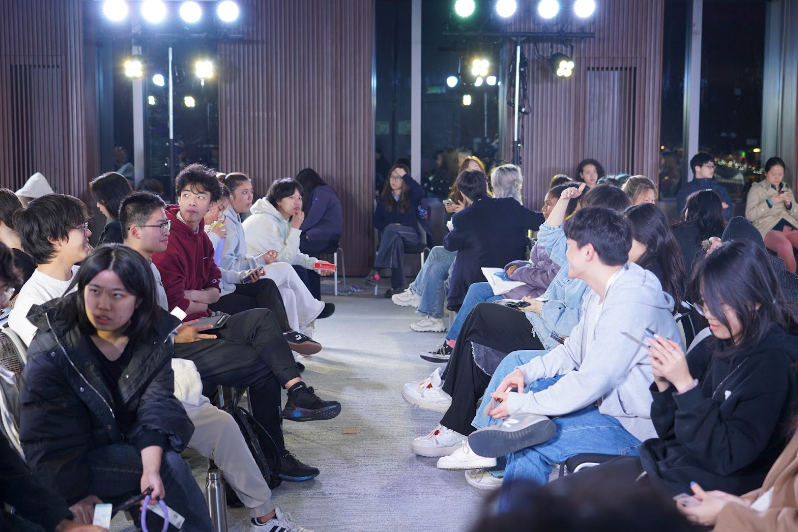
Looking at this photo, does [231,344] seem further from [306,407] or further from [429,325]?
[429,325]

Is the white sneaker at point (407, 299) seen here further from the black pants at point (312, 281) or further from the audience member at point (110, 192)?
the audience member at point (110, 192)

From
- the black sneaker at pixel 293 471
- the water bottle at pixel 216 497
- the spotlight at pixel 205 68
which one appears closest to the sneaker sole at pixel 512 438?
the water bottle at pixel 216 497

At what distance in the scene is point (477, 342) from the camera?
12.2 ft

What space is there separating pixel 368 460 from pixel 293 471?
39cm

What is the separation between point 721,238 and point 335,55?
541cm

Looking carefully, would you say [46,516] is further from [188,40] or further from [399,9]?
[399,9]

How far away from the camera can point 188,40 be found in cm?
862

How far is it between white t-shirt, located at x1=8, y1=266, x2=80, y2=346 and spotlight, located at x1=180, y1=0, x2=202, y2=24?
6274mm

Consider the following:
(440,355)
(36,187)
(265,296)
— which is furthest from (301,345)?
(36,187)

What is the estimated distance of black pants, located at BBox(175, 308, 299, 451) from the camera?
3.29 metres

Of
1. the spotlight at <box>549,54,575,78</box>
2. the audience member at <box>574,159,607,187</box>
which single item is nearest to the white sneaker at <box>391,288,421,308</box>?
the audience member at <box>574,159,607,187</box>

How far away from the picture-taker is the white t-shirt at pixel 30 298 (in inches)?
99.7

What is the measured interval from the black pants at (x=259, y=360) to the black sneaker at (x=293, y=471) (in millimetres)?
73

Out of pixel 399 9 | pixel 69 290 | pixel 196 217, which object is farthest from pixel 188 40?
pixel 69 290
